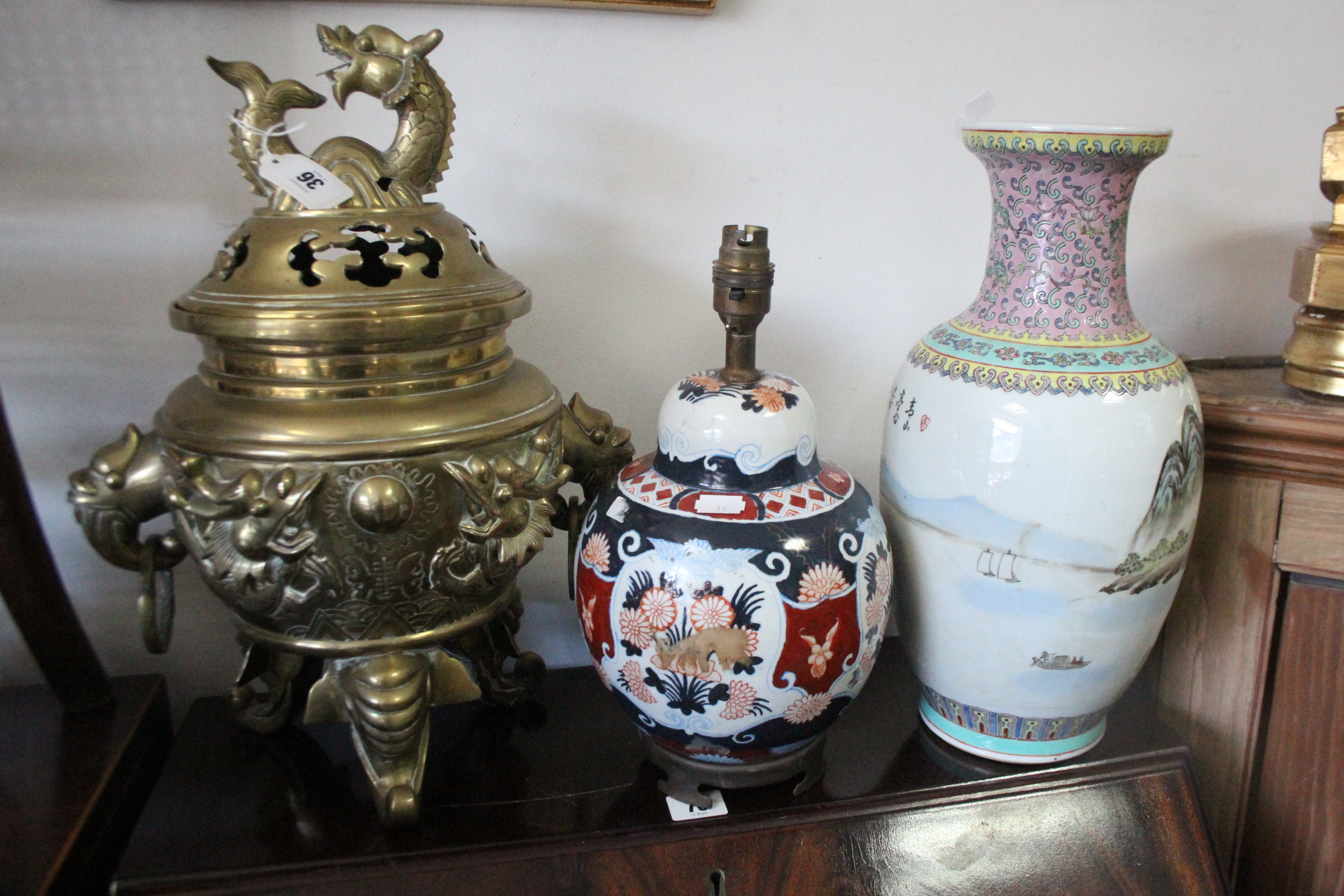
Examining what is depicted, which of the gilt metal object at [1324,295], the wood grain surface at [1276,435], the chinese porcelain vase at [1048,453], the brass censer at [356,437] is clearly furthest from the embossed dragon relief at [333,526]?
the gilt metal object at [1324,295]

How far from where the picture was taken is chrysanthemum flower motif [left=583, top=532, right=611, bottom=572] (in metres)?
0.75

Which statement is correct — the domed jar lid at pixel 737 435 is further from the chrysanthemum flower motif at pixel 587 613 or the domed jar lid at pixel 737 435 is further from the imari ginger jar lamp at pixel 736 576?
the chrysanthemum flower motif at pixel 587 613

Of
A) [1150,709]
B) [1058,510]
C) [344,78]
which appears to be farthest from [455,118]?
[1150,709]

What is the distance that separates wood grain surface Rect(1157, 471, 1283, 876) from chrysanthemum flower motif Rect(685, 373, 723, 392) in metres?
0.53

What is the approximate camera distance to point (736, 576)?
2.30 feet

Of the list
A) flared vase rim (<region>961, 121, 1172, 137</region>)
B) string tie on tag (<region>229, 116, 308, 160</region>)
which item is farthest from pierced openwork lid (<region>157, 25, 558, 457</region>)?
flared vase rim (<region>961, 121, 1172, 137</region>)

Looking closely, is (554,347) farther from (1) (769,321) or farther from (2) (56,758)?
(2) (56,758)

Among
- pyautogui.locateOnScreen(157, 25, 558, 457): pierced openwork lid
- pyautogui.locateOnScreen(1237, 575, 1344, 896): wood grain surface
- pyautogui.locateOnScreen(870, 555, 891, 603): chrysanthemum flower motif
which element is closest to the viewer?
pyautogui.locateOnScreen(157, 25, 558, 457): pierced openwork lid

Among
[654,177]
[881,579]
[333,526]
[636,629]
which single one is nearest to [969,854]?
[881,579]

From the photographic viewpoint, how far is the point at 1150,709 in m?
0.98

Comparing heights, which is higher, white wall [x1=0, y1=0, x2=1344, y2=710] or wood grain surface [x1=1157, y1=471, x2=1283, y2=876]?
white wall [x1=0, y1=0, x2=1344, y2=710]

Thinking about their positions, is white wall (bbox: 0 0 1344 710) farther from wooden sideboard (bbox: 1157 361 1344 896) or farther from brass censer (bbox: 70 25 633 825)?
wooden sideboard (bbox: 1157 361 1344 896)

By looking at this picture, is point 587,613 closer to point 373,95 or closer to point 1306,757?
point 373,95

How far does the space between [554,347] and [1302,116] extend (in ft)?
3.06
